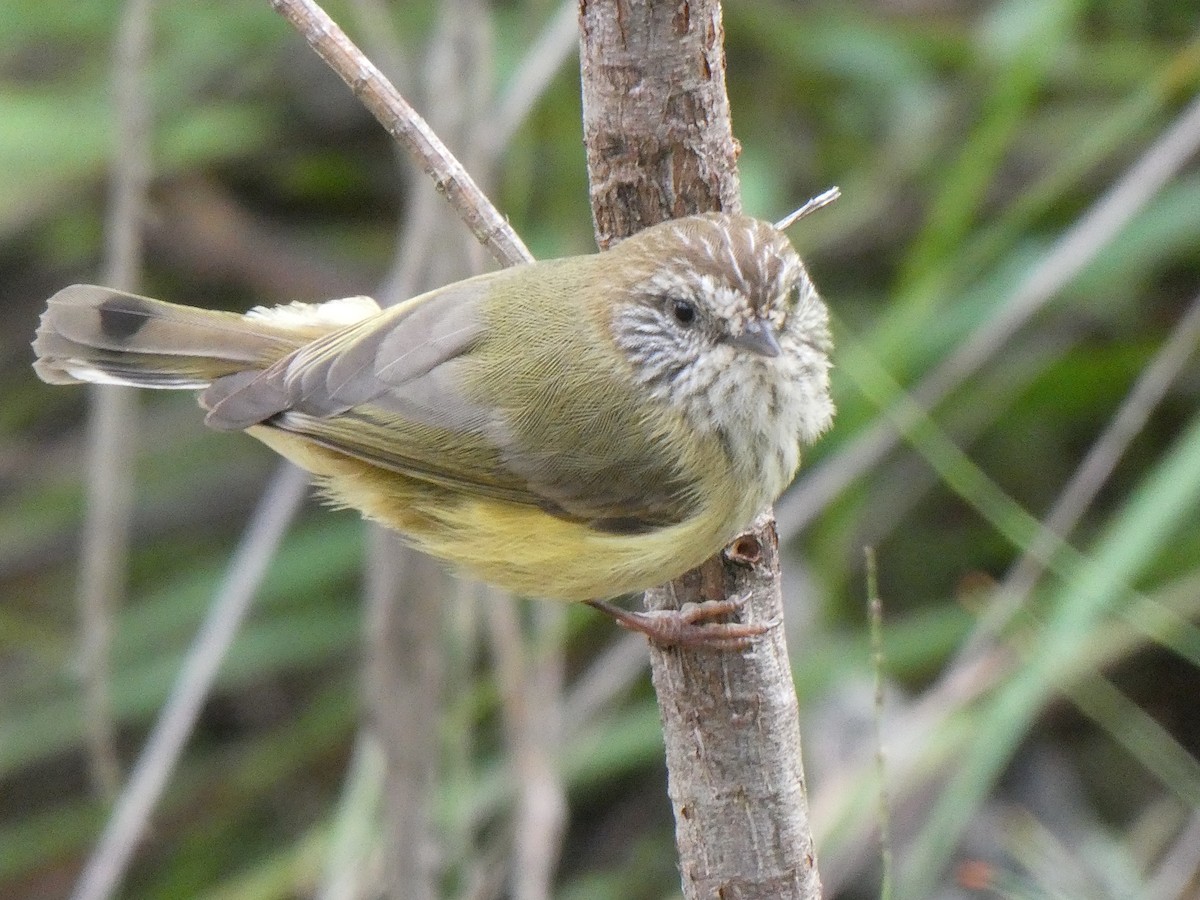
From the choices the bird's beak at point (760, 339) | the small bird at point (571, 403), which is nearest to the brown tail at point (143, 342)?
the small bird at point (571, 403)

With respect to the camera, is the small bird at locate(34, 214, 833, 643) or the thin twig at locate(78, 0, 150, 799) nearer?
the small bird at locate(34, 214, 833, 643)

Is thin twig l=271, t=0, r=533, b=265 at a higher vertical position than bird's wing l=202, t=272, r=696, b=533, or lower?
higher

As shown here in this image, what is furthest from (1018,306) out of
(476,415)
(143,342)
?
(143,342)

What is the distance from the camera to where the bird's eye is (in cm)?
275

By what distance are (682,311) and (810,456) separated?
1.52 meters

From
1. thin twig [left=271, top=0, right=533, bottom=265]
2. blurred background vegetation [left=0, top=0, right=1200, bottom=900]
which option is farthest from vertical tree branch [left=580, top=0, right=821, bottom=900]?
blurred background vegetation [left=0, top=0, right=1200, bottom=900]

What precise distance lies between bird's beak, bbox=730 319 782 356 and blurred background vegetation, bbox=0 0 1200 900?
2.33 feet

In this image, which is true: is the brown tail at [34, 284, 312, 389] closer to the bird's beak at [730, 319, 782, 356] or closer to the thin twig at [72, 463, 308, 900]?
the thin twig at [72, 463, 308, 900]

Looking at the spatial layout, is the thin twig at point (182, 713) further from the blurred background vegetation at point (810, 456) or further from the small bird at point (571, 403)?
the small bird at point (571, 403)

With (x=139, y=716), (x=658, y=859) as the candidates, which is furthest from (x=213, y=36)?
(x=658, y=859)

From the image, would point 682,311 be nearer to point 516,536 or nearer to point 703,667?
point 516,536

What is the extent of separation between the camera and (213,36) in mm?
4797

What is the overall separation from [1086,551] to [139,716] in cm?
281

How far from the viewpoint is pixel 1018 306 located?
3539mm
